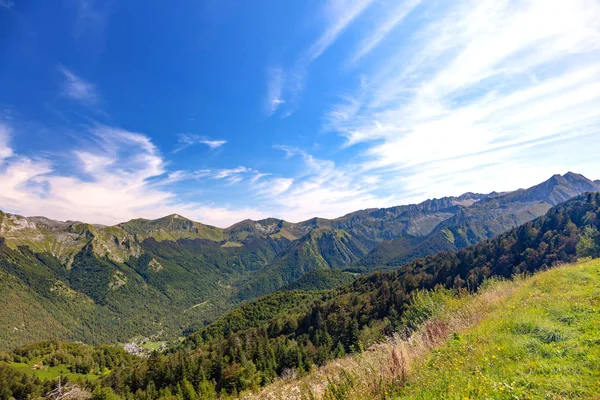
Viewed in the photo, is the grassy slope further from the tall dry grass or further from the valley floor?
the tall dry grass

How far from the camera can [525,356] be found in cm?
925

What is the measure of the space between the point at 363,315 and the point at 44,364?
579ft

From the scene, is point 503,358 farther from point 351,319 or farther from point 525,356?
point 351,319

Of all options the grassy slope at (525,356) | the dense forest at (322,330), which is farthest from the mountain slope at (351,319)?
the grassy slope at (525,356)

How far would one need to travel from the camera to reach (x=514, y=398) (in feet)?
22.9

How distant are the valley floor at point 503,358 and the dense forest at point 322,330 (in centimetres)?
3781

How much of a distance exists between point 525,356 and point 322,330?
113m

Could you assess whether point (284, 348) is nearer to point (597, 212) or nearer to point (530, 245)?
point (530, 245)

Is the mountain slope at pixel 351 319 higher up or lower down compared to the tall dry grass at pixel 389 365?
lower down

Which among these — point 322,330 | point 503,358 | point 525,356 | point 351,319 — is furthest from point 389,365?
point 322,330

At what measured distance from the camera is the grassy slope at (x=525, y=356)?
24.4 feet

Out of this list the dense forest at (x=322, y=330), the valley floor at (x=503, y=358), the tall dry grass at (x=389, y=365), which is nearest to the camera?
the valley floor at (x=503, y=358)

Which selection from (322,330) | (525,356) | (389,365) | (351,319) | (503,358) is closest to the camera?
(525,356)

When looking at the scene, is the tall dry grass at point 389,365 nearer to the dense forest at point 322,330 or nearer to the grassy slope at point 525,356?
the grassy slope at point 525,356
